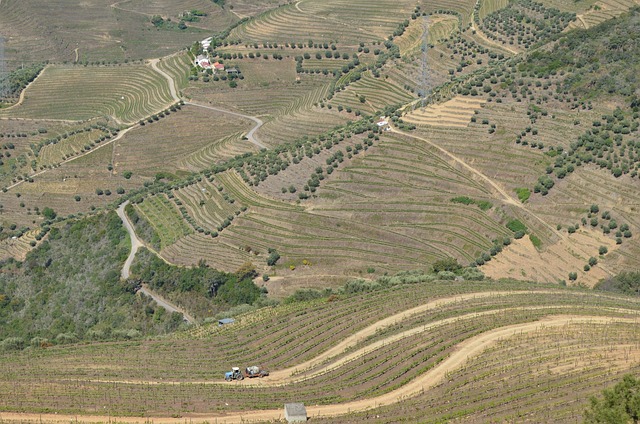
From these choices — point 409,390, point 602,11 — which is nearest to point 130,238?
point 409,390

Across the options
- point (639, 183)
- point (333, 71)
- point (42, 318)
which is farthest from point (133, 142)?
point (639, 183)

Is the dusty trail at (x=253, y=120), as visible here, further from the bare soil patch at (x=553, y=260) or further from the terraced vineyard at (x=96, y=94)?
the bare soil patch at (x=553, y=260)

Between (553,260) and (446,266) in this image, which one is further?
(553,260)

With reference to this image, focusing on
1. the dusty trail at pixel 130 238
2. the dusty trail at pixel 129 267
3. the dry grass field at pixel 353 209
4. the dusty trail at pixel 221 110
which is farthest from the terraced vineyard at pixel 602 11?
the dusty trail at pixel 130 238

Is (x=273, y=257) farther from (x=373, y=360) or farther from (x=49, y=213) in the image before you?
(x=49, y=213)

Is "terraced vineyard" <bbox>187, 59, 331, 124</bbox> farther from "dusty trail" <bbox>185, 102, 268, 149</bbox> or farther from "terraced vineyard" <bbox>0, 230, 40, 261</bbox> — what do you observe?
"terraced vineyard" <bbox>0, 230, 40, 261</bbox>

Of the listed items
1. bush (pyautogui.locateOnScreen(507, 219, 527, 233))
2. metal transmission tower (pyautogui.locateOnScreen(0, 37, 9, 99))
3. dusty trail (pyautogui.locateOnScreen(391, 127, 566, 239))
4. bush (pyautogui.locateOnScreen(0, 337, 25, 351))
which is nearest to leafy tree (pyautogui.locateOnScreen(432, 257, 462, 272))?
bush (pyautogui.locateOnScreen(507, 219, 527, 233))
